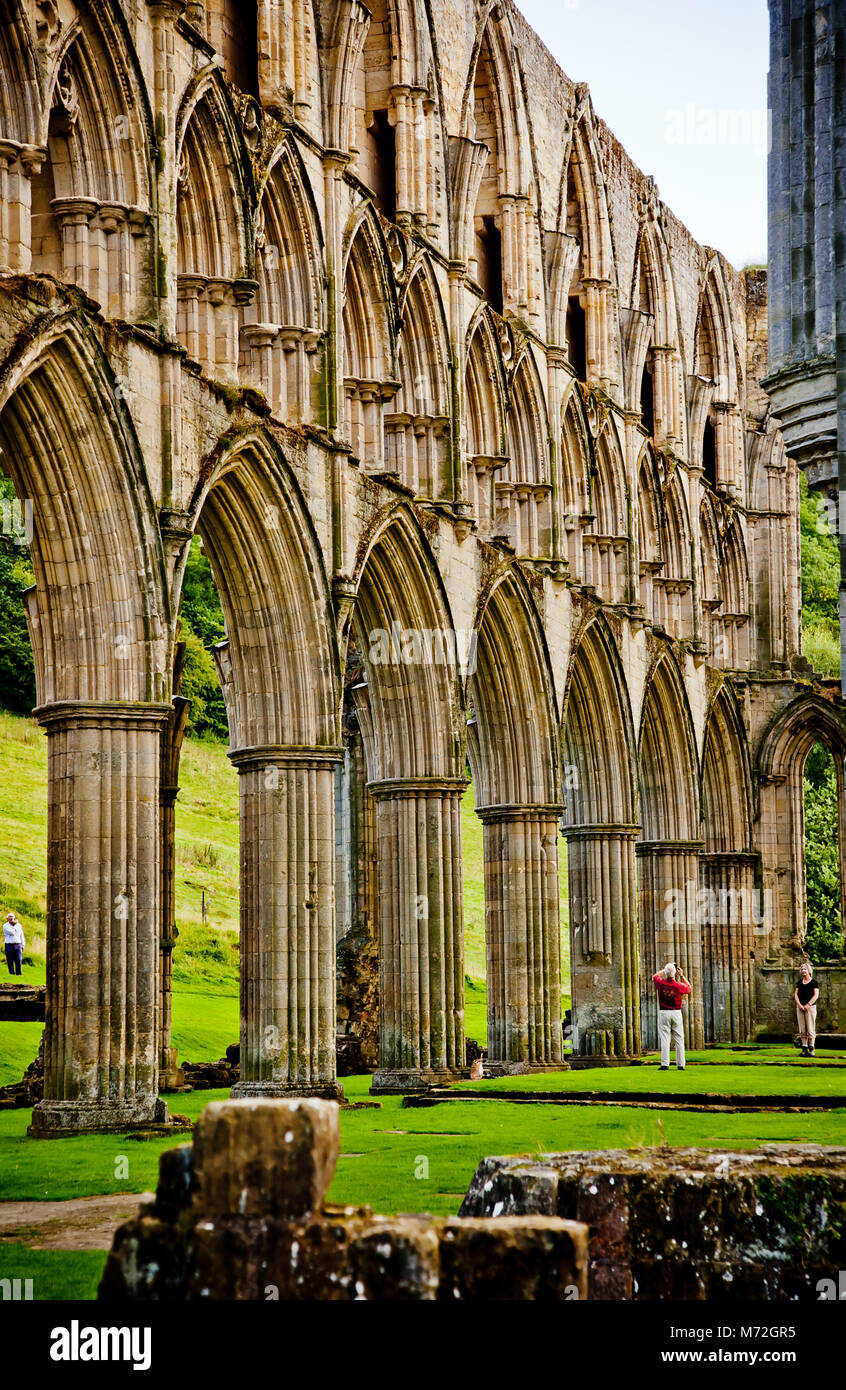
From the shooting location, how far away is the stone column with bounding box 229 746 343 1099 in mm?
18984

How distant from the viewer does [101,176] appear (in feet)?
54.2

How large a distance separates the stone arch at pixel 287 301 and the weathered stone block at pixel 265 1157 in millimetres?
15259

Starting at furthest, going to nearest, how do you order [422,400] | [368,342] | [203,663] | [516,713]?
[203,663]
[516,713]
[422,400]
[368,342]

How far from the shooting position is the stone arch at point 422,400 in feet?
76.9

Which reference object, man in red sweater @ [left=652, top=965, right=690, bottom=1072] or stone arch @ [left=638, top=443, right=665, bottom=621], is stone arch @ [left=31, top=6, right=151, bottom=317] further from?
stone arch @ [left=638, top=443, right=665, bottom=621]

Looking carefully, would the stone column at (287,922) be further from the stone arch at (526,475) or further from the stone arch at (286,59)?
the stone arch at (526,475)

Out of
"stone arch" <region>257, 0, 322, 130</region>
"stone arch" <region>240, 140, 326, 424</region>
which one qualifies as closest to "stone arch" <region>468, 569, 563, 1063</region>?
"stone arch" <region>240, 140, 326, 424</region>

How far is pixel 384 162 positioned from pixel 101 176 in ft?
26.2

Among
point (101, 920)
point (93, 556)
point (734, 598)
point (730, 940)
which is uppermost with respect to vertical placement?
point (734, 598)

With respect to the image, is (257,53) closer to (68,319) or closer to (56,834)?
(68,319)

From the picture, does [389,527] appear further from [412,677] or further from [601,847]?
[601,847]

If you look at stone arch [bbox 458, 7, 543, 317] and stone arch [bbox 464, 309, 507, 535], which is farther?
stone arch [bbox 458, 7, 543, 317]

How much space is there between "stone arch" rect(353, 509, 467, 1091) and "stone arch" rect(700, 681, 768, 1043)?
44.1 ft

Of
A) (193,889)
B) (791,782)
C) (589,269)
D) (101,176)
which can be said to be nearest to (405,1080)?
(101,176)
